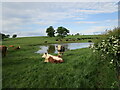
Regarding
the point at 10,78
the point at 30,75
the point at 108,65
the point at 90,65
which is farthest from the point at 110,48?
the point at 10,78

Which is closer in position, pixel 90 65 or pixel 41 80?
pixel 41 80

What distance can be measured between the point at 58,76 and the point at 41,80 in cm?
92

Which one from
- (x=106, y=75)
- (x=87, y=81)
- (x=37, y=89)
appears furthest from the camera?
(x=106, y=75)

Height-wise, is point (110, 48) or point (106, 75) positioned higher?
point (110, 48)

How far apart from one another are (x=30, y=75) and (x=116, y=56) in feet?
14.9

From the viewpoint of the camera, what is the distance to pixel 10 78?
604cm

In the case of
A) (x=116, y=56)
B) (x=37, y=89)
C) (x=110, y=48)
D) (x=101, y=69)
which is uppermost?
(x=110, y=48)

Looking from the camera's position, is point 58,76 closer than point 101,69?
Yes

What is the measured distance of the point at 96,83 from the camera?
5766mm

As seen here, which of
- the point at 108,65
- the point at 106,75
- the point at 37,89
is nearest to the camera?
the point at 37,89

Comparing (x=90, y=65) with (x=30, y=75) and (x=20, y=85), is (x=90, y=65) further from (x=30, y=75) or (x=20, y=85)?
(x=20, y=85)

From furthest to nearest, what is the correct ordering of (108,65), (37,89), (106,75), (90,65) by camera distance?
(90,65) → (108,65) → (106,75) → (37,89)

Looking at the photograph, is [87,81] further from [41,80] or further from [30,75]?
[30,75]

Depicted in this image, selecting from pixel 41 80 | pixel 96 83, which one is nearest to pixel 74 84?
pixel 96 83
